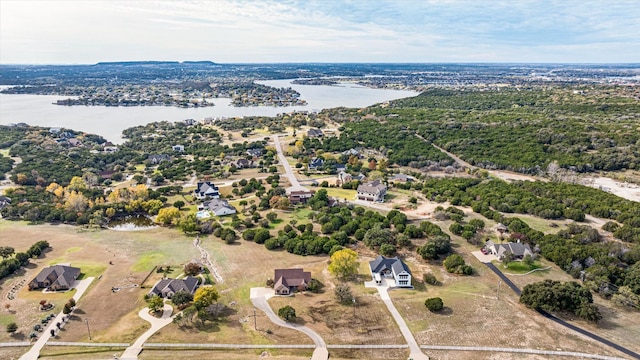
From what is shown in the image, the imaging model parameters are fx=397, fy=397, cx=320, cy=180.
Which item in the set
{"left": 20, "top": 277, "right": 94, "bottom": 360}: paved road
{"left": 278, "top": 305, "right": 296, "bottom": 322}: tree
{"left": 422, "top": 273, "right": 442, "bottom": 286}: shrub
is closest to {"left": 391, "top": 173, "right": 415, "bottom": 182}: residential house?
{"left": 422, "top": 273, "right": 442, "bottom": 286}: shrub

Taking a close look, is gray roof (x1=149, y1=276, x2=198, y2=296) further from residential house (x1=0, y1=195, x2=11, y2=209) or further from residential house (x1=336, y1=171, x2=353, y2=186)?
residential house (x1=0, y1=195, x2=11, y2=209)

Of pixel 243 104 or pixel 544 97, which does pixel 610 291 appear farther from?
pixel 243 104

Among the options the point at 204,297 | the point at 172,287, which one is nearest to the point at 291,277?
the point at 204,297

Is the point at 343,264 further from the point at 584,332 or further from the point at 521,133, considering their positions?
the point at 521,133

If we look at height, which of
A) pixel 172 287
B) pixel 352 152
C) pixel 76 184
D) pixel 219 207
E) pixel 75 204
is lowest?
pixel 172 287

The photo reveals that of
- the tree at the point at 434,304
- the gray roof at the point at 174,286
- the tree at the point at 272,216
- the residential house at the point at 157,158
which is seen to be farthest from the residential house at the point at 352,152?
the gray roof at the point at 174,286
